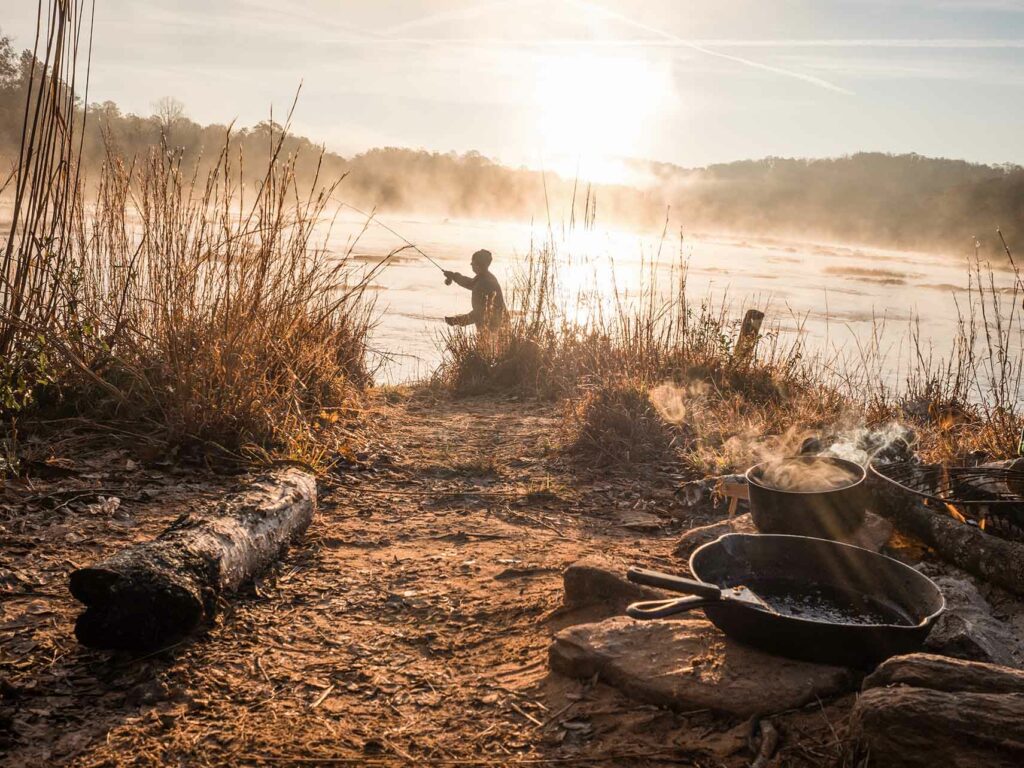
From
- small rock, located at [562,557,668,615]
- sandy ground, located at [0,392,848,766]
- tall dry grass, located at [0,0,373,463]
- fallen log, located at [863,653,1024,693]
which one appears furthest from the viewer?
tall dry grass, located at [0,0,373,463]

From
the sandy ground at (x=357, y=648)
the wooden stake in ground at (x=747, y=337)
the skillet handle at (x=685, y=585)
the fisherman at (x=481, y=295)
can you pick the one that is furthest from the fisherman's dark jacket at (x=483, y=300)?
the skillet handle at (x=685, y=585)

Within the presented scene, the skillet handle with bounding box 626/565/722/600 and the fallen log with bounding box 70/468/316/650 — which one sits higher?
the skillet handle with bounding box 626/565/722/600

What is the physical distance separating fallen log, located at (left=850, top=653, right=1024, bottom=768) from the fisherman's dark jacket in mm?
6216

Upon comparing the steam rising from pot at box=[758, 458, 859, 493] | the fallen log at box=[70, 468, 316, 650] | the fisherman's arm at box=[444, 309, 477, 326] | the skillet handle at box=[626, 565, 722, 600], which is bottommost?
the fallen log at box=[70, 468, 316, 650]

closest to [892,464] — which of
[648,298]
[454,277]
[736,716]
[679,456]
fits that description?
[679,456]

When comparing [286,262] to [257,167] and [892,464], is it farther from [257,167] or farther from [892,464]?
[892,464]

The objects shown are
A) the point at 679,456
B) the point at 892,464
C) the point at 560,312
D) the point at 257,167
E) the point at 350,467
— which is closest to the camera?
the point at 892,464

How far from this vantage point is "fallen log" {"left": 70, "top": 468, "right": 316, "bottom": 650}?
2.43m

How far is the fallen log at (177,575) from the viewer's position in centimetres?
243

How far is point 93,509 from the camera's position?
3.40 metres

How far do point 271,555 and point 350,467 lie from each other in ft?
4.59

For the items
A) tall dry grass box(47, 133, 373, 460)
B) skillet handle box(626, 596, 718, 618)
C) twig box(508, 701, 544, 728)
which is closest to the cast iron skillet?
skillet handle box(626, 596, 718, 618)

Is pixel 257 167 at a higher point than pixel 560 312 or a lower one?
higher

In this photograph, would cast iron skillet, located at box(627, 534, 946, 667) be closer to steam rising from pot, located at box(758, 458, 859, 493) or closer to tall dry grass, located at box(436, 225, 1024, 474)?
steam rising from pot, located at box(758, 458, 859, 493)
